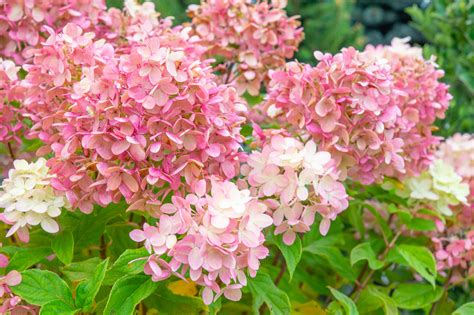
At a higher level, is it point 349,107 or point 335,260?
point 349,107

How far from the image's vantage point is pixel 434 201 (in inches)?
52.1

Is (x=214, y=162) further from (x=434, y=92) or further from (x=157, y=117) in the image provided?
(x=434, y=92)

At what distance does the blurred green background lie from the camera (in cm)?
222

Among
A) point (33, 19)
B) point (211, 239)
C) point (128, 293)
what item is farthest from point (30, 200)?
point (33, 19)

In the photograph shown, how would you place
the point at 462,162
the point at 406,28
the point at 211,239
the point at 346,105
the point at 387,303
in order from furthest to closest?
the point at 406,28 → the point at 462,162 → the point at 387,303 → the point at 346,105 → the point at 211,239

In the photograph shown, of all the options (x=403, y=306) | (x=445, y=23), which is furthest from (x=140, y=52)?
(x=445, y=23)

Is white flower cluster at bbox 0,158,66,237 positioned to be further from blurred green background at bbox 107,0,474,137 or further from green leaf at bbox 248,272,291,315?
blurred green background at bbox 107,0,474,137

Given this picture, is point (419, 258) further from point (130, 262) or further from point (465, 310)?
point (130, 262)

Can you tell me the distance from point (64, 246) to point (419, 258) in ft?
1.97

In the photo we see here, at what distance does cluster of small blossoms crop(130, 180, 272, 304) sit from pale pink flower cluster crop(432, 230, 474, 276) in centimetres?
53

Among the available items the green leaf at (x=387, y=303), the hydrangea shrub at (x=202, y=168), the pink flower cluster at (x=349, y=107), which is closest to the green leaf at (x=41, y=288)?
the hydrangea shrub at (x=202, y=168)

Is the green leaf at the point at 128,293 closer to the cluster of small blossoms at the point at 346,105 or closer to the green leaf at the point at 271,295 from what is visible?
the green leaf at the point at 271,295

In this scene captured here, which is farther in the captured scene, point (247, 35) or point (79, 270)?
point (247, 35)

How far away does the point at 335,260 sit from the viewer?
4.08 ft
